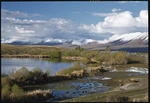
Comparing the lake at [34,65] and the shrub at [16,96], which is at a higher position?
the lake at [34,65]

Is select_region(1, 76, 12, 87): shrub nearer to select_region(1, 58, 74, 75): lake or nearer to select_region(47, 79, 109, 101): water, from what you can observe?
select_region(47, 79, 109, 101): water

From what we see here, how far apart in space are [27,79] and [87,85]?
5175mm

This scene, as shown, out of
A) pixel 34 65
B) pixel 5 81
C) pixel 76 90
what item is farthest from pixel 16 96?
pixel 34 65

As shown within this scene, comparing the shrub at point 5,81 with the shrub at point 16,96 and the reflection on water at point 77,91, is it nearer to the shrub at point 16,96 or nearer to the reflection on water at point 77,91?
the reflection on water at point 77,91

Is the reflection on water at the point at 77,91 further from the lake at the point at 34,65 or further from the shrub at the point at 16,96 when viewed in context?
the lake at the point at 34,65

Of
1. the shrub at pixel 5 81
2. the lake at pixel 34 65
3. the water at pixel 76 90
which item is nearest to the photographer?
the water at pixel 76 90

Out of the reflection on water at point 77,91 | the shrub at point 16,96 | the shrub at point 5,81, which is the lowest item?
the reflection on water at point 77,91

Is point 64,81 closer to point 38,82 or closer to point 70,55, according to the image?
point 38,82

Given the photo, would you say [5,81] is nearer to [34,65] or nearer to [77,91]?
[77,91]

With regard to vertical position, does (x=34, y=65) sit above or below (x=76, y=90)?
above

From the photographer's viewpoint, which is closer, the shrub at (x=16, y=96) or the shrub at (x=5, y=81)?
the shrub at (x=16, y=96)

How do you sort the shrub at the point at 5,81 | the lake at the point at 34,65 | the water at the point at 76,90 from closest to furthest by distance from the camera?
the water at the point at 76,90, the shrub at the point at 5,81, the lake at the point at 34,65

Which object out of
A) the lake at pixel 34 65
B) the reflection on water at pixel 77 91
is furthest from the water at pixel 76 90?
the lake at pixel 34 65

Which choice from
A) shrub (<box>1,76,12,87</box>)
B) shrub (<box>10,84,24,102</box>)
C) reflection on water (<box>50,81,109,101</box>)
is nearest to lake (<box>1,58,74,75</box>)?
shrub (<box>1,76,12,87</box>)
